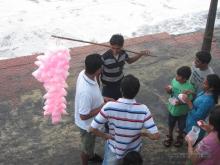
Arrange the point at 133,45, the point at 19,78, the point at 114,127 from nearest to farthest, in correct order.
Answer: the point at 114,127 < the point at 19,78 < the point at 133,45

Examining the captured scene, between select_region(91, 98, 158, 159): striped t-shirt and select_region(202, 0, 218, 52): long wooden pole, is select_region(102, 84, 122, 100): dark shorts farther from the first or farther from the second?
select_region(202, 0, 218, 52): long wooden pole

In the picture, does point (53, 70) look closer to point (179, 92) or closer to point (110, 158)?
point (110, 158)

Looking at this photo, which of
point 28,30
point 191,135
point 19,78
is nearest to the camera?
point 191,135

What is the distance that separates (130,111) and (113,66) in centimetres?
150

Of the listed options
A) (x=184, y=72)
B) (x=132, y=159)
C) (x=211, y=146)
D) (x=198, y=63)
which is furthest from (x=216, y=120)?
(x=198, y=63)

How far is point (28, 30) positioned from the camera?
932cm

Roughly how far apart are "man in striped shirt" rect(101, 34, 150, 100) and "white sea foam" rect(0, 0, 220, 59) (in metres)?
3.72

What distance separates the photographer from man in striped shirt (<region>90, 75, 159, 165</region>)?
375cm

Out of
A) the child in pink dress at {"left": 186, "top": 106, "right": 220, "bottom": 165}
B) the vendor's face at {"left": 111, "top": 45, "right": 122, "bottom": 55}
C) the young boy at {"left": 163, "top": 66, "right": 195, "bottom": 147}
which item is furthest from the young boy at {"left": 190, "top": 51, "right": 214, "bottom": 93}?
the child in pink dress at {"left": 186, "top": 106, "right": 220, "bottom": 165}

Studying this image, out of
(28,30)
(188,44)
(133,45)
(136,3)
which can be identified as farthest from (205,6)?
(28,30)

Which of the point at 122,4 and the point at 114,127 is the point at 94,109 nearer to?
the point at 114,127

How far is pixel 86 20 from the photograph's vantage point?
32.4ft

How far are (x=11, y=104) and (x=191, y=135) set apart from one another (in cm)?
334

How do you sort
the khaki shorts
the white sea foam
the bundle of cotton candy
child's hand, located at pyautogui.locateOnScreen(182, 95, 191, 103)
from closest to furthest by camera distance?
the khaki shorts, child's hand, located at pyautogui.locateOnScreen(182, 95, 191, 103), the bundle of cotton candy, the white sea foam
